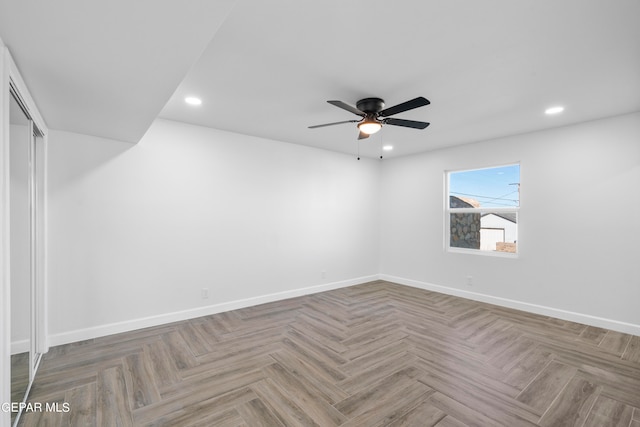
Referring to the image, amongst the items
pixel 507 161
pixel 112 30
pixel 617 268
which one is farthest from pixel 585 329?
pixel 112 30

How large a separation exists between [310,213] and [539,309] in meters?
3.67

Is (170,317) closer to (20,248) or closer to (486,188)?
(20,248)

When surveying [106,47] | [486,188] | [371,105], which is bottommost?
[486,188]

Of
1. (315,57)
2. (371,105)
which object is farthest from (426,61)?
(315,57)

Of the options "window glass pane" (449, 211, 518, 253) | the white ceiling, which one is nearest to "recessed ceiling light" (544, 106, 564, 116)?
the white ceiling

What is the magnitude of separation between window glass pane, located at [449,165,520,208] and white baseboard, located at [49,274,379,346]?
279 cm

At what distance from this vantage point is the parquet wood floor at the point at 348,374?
202cm

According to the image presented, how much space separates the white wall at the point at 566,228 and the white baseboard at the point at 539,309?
0.04ft

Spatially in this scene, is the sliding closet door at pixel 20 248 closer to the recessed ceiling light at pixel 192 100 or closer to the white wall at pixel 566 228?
the recessed ceiling light at pixel 192 100

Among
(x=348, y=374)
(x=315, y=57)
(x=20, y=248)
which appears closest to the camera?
(x=20, y=248)

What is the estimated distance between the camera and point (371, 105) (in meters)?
2.97

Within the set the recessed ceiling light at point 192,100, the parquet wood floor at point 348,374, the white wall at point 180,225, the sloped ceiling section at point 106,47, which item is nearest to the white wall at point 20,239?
the sloped ceiling section at point 106,47

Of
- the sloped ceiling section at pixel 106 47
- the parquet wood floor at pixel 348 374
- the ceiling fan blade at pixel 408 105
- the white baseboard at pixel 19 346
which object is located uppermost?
the ceiling fan blade at pixel 408 105

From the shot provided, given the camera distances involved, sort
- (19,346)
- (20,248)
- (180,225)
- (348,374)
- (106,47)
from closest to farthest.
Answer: (106,47)
(19,346)
(20,248)
(348,374)
(180,225)
